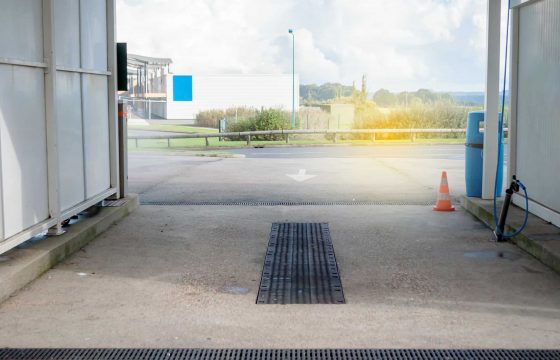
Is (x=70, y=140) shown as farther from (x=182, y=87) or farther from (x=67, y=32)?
(x=182, y=87)

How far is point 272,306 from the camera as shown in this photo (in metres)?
6.19

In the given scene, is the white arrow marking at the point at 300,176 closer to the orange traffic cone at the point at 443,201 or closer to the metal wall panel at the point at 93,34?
the orange traffic cone at the point at 443,201

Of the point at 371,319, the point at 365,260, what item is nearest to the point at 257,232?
the point at 365,260

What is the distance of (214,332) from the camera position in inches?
215

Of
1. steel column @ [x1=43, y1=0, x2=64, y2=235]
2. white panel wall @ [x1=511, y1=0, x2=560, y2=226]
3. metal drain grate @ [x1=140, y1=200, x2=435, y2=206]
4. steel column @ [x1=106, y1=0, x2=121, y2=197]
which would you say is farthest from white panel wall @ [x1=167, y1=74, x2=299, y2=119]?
steel column @ [x1=43, y1=0, x2=64, y2=235]

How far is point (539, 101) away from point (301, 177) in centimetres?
809

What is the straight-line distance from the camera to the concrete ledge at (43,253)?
656 cm

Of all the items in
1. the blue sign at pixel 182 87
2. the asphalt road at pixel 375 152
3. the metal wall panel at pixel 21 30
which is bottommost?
the asphalt road at pixel 375 152

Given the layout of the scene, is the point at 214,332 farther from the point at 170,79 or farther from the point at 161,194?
the point at 170,79

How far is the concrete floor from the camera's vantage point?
537cm

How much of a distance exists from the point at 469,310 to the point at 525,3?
560cm

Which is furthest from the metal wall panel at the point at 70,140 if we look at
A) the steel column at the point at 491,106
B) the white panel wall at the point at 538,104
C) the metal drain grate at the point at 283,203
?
the steel column at the point at 491,106

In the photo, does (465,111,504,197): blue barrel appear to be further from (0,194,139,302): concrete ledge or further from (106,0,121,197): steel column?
(0,194,139,302): concrete ledge

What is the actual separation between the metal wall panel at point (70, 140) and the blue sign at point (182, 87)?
5359 cm
